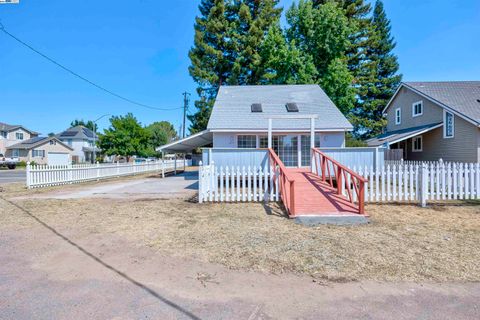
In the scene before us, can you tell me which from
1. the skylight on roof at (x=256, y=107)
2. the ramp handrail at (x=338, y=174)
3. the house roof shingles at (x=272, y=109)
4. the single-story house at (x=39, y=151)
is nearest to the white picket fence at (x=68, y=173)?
the house roof shingles at (x=272, y=109)

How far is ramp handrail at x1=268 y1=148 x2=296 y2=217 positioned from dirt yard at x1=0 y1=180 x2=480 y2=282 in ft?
1.23

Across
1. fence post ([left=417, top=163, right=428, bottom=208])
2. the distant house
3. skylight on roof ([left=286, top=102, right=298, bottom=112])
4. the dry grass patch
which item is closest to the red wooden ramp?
the dry grass patch

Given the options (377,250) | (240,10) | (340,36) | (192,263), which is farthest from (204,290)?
(240,10)

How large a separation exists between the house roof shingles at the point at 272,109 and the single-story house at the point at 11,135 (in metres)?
49.3

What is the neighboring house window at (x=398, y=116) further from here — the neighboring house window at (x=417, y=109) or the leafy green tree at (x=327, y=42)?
the leafy green tree at (x=327, y=42)

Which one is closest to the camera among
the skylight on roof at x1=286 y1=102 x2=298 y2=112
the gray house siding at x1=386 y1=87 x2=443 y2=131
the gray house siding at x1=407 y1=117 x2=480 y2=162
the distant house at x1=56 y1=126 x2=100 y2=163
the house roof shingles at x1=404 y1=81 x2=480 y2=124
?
the skylight on roof at x1=286 y1=102 x2=298 y2=112

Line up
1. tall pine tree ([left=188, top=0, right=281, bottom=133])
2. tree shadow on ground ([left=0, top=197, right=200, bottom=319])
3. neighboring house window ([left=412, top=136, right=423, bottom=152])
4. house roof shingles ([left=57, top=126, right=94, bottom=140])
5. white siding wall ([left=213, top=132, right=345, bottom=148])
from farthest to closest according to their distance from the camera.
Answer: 1. house roof shingles ([left=57, top=126, right=94, bottom=140])
2. tall pine tree ([left=188, top=0, right=281, bottom=133])
3. neighboring house window ([left=412, top=136, right=423, bottom=152])
4. white siding wall ([left=213, top=132, right=345, bottom=148])
5. tree shadow on ground ([left=0, top=197, right=200, bottom=319])

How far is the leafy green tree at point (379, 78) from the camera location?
1475 inches

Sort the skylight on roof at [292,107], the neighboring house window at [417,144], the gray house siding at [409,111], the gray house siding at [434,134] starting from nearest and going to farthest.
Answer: the skylight on roof at [292,107] < the gray house siding at [434,134] < the gray house siding at [409,111] < the neighboring house window at [417,144]

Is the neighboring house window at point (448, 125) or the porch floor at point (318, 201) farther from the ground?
the neighboring house window at point (448, 125)

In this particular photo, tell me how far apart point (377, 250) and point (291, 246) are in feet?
4.71

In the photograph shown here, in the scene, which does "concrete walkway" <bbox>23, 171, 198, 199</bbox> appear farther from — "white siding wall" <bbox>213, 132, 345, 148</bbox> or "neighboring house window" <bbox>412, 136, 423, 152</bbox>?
"neighboring house window" <bbox>412, 136, 423, 152</bbox>

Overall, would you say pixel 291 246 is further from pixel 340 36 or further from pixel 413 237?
pixel 340 36

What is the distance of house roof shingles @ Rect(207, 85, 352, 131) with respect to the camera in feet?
46.8
